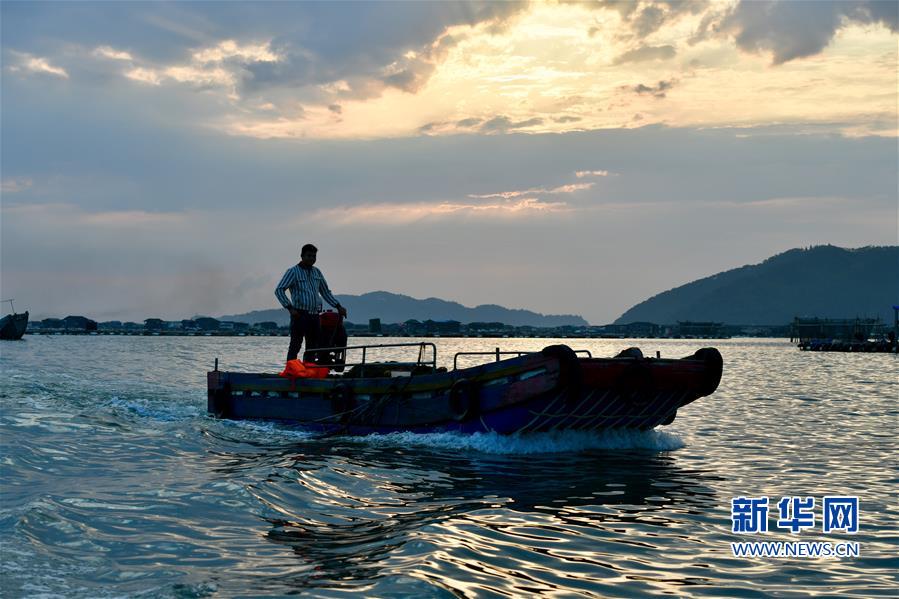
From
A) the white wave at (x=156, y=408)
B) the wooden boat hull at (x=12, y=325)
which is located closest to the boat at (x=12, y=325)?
the wooden boat hull at (x=12, y=325)

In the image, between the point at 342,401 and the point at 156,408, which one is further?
the point at 156,408

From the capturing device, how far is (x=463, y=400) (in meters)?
14.5

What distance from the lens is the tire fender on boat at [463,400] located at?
14.4m

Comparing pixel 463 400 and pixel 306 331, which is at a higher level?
pixel 306 331

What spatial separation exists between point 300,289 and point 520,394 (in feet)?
23.6

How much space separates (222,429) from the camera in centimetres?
1845

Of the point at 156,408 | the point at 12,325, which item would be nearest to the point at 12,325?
the point at 12,325

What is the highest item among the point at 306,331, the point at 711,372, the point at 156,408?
the point at 306,331

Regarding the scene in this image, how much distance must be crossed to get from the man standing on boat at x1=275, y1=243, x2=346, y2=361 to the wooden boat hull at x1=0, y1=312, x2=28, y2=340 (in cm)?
13793

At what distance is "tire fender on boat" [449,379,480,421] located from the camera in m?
14.4

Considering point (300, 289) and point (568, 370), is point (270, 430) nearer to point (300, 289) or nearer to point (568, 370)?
point (300, 289)

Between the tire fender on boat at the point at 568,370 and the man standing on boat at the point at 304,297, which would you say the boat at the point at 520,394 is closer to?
the tire fender on boat at the point at 568,370

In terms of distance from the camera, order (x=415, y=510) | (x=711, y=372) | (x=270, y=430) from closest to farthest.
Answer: (x=415, y=510)
(x=711, y=372)
(x=270, y=430)

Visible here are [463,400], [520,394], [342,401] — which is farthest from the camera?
[342,401]
